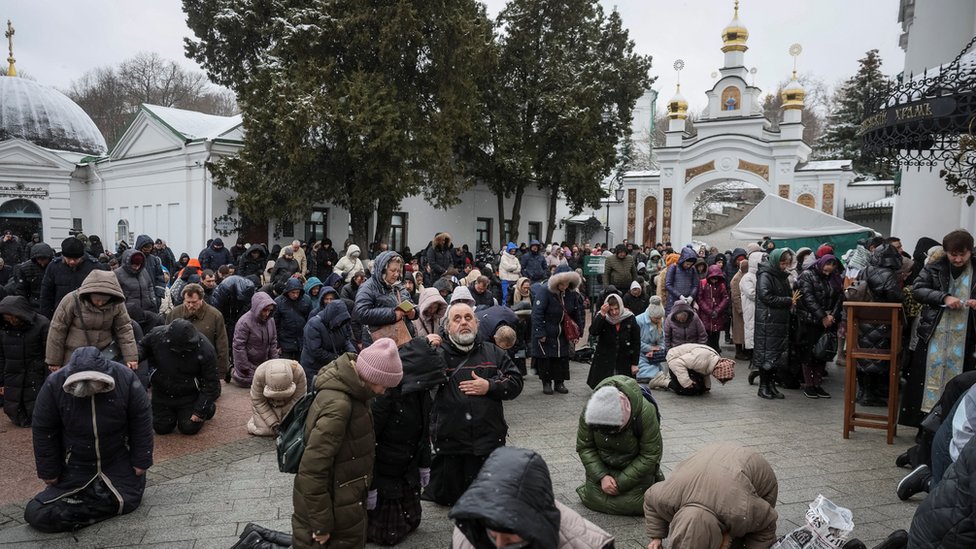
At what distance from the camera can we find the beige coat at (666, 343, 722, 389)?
8977 millimetres

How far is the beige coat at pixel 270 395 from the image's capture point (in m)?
7.09

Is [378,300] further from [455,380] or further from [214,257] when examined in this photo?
[214,257]

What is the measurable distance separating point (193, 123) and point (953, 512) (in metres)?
24.9

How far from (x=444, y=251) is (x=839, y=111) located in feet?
114

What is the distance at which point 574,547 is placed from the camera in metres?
2.77

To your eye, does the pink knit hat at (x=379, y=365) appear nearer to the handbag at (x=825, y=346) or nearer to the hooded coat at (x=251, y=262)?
the handbag at (x=825, y=346)

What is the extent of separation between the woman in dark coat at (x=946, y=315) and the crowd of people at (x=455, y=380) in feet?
0.07

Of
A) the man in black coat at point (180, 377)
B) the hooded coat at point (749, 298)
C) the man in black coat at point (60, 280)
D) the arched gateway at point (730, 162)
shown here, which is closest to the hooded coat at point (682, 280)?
the hooded coat at point (749, 298)

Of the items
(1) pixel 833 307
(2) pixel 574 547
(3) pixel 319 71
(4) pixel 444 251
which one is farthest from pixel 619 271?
(2) pixel 574 547

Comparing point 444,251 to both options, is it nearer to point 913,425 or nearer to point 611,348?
point 611,348

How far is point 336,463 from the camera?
12.4ft


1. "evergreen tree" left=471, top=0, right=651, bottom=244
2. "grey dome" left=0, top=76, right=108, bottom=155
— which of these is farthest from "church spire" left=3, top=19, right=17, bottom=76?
"evergreen tree" left=471, top=0, right=651, bottom=244

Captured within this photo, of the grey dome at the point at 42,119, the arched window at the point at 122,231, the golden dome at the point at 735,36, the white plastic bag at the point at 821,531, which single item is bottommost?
A: the white plastic bag at the point at 821,531

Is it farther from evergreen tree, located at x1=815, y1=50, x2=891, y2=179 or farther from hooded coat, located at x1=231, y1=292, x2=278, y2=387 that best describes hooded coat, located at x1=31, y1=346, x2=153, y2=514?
evergreen tree, located at x1=815, y1=50, x2=891, y2=179
